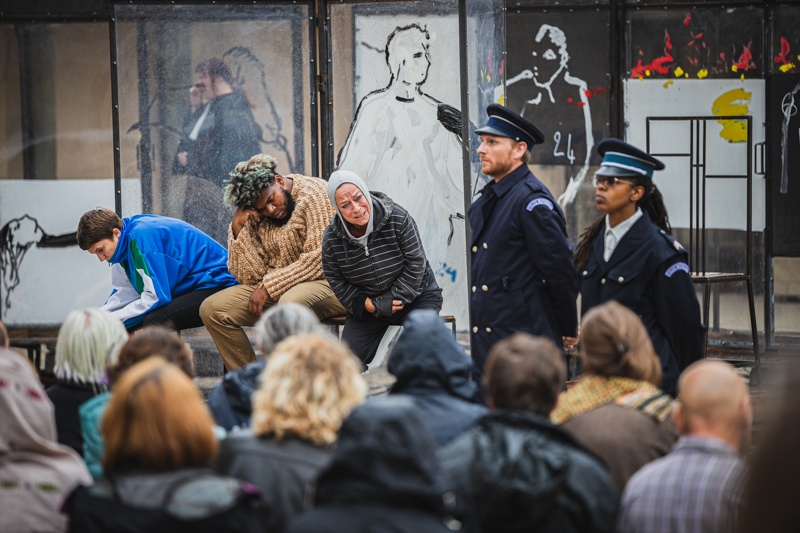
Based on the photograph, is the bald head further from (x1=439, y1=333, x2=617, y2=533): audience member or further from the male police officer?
the male police officer

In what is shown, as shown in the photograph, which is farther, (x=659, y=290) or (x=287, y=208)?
(x=287, y=208)

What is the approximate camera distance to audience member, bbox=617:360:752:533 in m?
3.06

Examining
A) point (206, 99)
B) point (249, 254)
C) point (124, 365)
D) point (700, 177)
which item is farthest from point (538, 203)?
point (700, 177)

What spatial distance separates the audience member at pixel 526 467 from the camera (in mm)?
2977

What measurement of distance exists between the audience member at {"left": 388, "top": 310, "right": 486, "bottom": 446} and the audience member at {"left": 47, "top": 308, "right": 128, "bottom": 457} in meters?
1.13

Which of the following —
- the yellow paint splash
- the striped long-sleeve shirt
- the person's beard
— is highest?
the yellow paint splash

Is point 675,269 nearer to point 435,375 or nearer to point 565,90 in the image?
point 435,375

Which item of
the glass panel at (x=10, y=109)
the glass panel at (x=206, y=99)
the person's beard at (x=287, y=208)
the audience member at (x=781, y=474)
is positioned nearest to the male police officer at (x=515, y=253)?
the person's beard at (x=287, y=208)

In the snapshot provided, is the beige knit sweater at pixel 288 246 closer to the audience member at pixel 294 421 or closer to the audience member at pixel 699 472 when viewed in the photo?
the audience member at pixel 294 421

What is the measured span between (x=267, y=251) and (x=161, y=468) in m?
4.15

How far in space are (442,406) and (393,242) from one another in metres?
3.02

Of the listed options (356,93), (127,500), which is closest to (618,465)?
(127,500)

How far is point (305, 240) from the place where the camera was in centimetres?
709

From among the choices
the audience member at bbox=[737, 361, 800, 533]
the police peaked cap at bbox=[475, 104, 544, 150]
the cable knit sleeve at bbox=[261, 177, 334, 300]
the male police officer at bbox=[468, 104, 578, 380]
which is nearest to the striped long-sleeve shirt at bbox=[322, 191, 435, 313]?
the cable knit sleeve at bbox=[261, 177, 334, 300]
